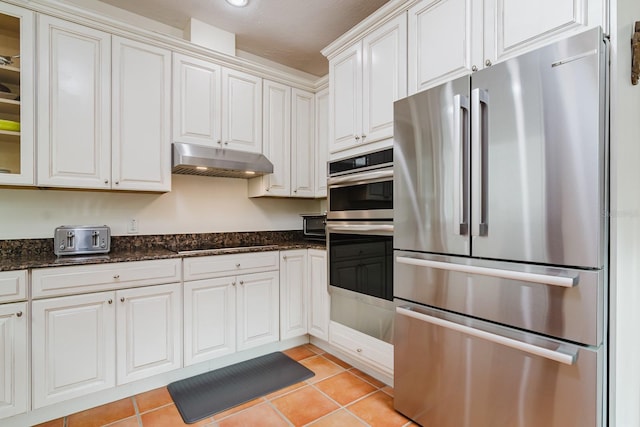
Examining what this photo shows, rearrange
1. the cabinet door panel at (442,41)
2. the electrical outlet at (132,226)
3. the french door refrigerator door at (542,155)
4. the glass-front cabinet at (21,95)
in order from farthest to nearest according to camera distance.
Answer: the electrical outlet at (132,226) → the glass-front cabinet at (21,95) → the cabinet door panel at (442,41) → the french door refrigerator door at (542,155)

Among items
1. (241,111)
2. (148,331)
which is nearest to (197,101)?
(241,111)

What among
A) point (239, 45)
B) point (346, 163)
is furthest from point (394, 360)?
point (239, 45)

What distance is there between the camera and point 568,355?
1217mm

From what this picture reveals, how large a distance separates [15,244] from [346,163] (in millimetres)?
2318

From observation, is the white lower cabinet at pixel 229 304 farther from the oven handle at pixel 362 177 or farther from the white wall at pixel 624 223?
the white wall at pixel 624 223

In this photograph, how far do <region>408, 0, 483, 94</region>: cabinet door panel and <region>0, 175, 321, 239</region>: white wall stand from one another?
1.90m

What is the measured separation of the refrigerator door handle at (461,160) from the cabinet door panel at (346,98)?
856 millimetres

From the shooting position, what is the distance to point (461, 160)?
1561 mm

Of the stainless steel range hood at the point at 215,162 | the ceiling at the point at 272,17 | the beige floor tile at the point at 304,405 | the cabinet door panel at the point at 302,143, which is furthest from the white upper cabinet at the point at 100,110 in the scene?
the beige floor tile at the point at 304,405

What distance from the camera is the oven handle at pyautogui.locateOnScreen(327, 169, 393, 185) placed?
6.67ft

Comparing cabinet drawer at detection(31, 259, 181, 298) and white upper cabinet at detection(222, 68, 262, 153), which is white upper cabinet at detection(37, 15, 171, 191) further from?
cabinet drawer at detection(31, 259, 181, 298)

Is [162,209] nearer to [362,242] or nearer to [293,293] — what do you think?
[293,293]

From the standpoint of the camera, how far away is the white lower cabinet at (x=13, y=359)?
5.59 ft

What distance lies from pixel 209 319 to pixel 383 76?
210cm
